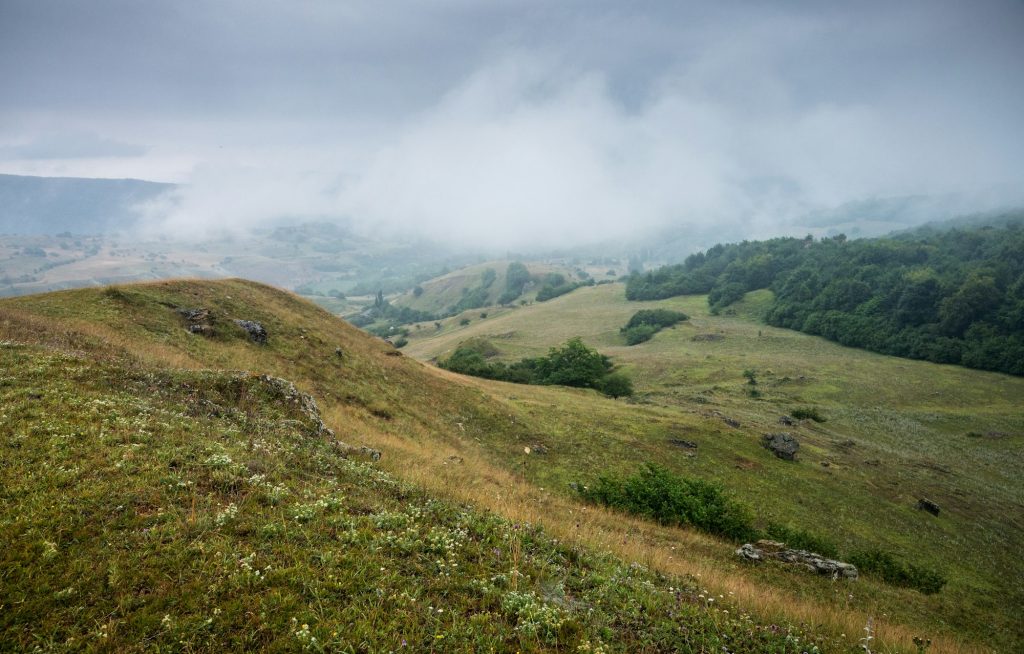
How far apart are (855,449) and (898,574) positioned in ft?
113

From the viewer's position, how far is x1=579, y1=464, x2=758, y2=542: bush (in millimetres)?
21281

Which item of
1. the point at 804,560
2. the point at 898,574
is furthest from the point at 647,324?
the point at 804,560

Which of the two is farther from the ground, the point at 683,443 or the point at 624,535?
the point at 624,535

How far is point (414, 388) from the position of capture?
36938 millimetres

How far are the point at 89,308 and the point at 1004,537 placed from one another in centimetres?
6680

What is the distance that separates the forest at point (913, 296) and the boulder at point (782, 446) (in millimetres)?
91002

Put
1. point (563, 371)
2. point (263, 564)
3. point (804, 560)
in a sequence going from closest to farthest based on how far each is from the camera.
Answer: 1. point (263, 564)
2. point (804, 560)
3. point (563, 371)

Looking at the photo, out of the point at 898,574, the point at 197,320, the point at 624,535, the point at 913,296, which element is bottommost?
the point at 898,574

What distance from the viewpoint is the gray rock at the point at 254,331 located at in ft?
107

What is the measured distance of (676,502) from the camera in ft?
72.4

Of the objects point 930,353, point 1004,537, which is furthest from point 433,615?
point 930,353

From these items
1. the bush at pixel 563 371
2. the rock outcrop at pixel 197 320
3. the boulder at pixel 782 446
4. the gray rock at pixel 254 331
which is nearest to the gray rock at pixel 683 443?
the boulder at pixel 782 446

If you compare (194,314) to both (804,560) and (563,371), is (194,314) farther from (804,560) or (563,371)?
(563,371)

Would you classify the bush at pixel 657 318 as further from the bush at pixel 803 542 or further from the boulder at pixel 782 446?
the bush at pixel 803 542
